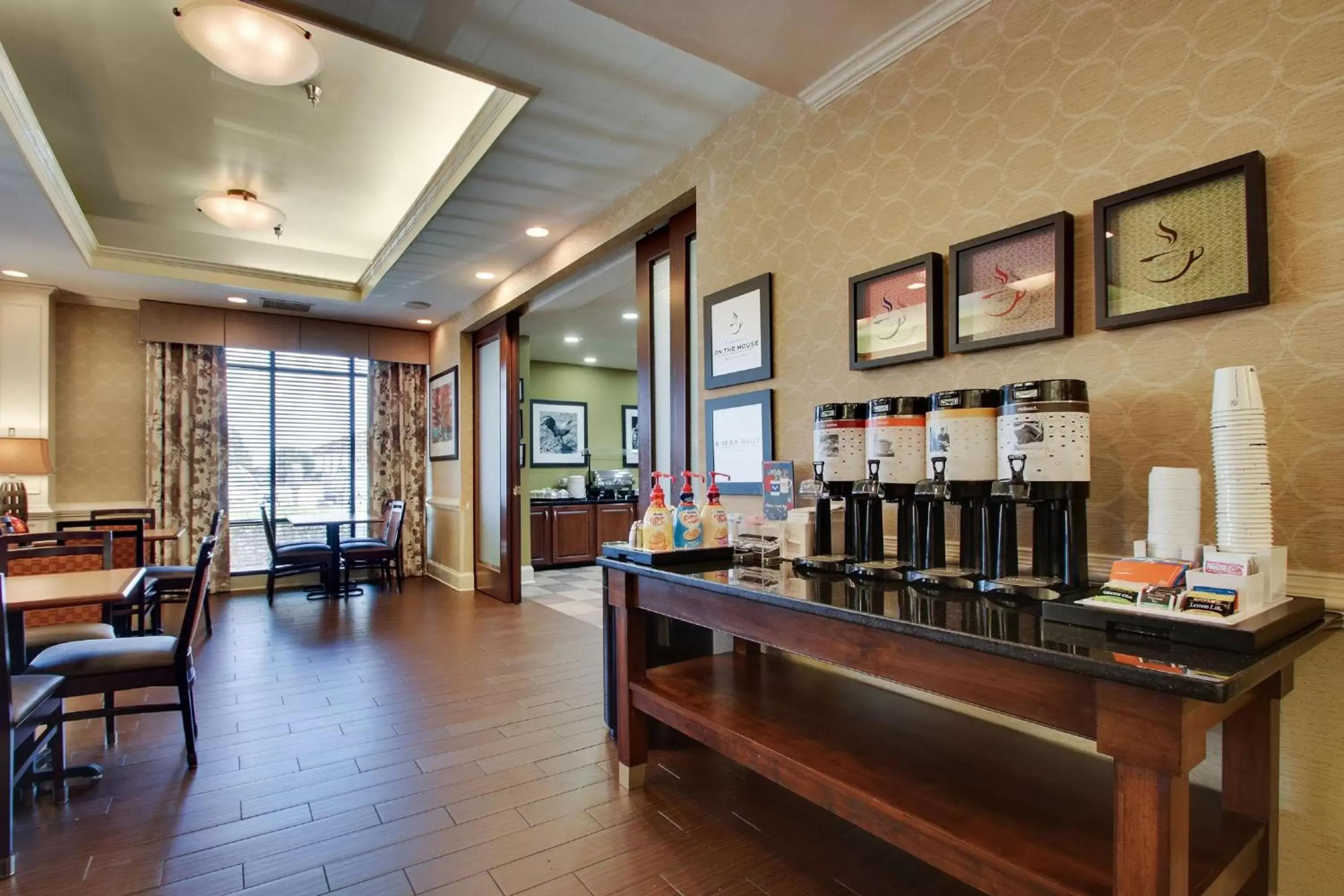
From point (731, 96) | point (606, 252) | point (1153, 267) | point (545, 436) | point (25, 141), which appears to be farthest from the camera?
point (545, 436)

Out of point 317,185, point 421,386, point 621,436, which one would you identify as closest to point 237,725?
Answer: point 317,185

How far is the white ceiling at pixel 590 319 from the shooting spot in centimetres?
497

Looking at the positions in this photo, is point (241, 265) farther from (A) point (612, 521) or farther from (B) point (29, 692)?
(A) point (612, 521)

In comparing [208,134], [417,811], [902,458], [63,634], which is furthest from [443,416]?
[902,458]

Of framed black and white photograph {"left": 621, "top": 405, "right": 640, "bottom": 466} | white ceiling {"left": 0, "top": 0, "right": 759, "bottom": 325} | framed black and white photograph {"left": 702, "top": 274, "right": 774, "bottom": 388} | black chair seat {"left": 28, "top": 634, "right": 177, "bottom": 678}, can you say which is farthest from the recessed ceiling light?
framed black and white photograph {"left": 621, "top": 405, "right": 640, "bottom": 466}

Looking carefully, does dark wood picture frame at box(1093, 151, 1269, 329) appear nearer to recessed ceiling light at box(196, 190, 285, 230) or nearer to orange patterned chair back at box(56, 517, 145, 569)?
recessed ceiling light at box(196, 190, 285, 230)

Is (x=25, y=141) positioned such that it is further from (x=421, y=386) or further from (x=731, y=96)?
(x=421, y=386)

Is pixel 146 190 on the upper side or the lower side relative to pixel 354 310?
upper

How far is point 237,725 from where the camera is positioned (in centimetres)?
301

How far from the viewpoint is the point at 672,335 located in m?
3.38

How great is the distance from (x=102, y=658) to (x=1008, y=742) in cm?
314

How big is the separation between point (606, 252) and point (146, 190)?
11.0 feet

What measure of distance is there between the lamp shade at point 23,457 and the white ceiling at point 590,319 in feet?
12.5

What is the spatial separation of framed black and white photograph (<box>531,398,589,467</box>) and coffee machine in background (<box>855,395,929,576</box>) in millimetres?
7171
